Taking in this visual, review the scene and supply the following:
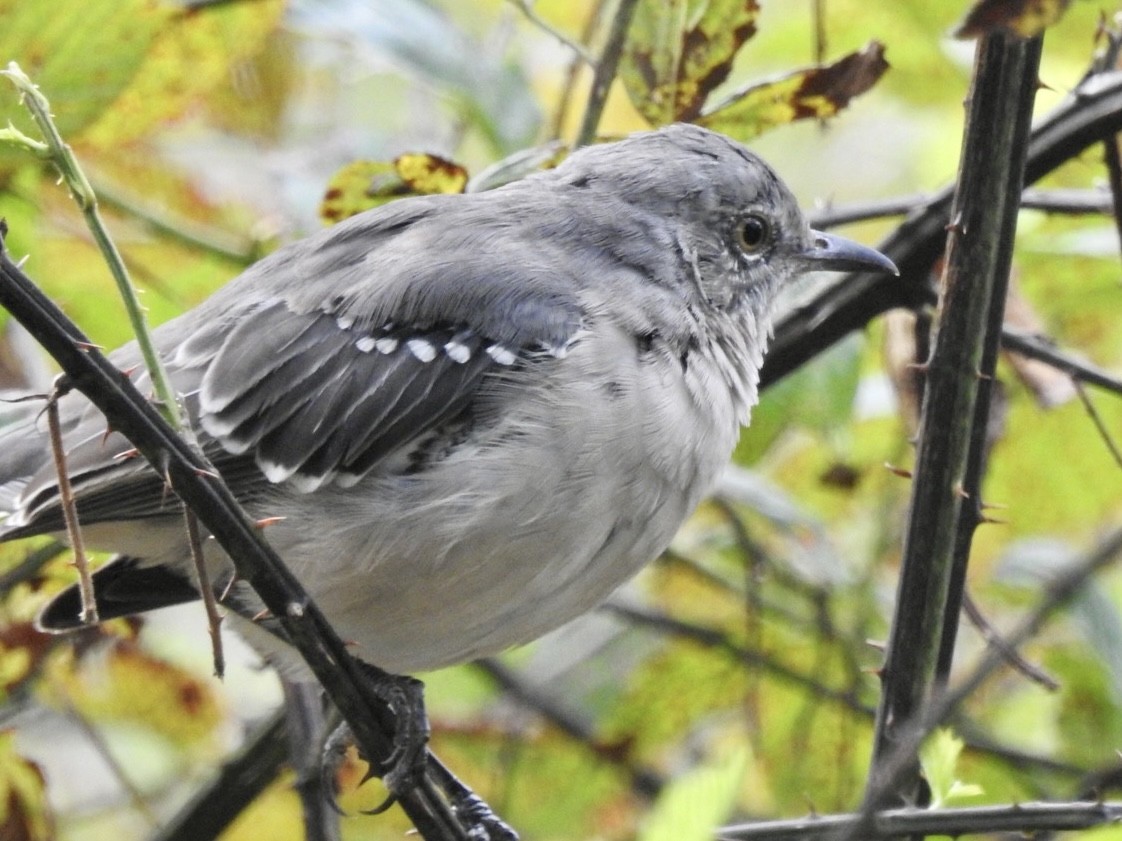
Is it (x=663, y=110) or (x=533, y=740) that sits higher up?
(x=663, y=110)

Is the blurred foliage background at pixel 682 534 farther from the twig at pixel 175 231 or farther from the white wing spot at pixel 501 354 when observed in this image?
the white wing spot at pixel 501 354

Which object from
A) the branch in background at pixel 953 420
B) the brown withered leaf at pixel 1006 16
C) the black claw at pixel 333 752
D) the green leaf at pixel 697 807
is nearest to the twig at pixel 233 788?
the black claw at pixel 333 752

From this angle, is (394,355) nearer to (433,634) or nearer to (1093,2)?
(433,634)

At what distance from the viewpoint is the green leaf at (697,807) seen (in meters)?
1.34

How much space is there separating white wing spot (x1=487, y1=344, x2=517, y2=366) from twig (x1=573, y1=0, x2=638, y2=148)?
0.57 meters

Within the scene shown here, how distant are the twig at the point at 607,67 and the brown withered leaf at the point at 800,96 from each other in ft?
0.80

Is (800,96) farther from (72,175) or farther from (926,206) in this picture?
(72,175)

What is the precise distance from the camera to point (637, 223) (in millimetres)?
3850

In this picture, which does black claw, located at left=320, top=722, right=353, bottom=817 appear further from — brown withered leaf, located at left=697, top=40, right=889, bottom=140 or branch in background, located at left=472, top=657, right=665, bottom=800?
brown withered leaf, located at left=697, top=40, right=889, bottom=140

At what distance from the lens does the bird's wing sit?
127 inches

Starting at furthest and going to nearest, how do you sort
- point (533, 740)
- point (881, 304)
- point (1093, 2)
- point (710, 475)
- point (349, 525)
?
point (533, 740) → point (1093, 2) → point (881, 304) → point (710, 475) → point (349, 525)

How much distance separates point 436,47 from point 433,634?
1.55m

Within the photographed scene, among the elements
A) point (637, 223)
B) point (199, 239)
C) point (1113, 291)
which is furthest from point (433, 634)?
point (1113, 291)

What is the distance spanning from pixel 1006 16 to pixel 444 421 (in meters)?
1.80
